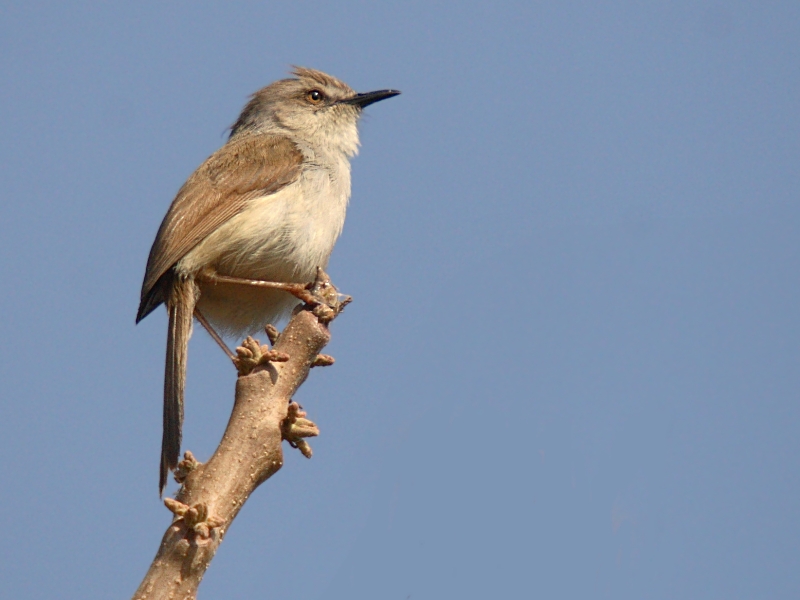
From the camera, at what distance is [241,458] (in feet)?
11.6

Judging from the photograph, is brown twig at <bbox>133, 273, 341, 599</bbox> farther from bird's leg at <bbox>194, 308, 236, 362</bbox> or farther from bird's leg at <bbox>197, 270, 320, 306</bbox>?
bird's leg at <bbox>194, 308, 236, 362</bbox>

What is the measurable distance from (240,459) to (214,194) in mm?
2624

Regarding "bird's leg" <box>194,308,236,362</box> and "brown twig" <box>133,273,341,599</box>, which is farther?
"bird's leg" <box>194,308,236,362</box>

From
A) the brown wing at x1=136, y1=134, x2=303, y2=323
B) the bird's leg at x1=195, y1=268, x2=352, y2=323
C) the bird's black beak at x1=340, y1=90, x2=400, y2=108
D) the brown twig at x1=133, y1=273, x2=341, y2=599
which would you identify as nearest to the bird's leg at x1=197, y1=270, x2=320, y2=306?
the bird's leg at x1=195, y1=268, x2=352, y2=323

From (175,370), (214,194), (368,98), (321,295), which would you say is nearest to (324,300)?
(321,295)

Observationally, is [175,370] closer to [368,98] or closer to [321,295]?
[321,295]

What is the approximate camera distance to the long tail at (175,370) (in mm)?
4582

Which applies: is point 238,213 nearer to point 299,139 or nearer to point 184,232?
point 184,232

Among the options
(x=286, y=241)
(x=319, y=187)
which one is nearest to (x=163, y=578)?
(x=286, y=241)

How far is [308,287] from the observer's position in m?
4.79

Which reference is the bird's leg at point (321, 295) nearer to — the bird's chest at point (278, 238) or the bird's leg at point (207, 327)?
the bird's chest at point (278, 238)

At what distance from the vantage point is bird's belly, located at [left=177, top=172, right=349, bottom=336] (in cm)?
550

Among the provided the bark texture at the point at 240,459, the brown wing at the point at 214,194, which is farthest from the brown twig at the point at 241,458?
the brown wing at the point at 214,194

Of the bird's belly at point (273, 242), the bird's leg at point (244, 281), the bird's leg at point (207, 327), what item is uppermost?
the bird's belly at point (273, 242)
